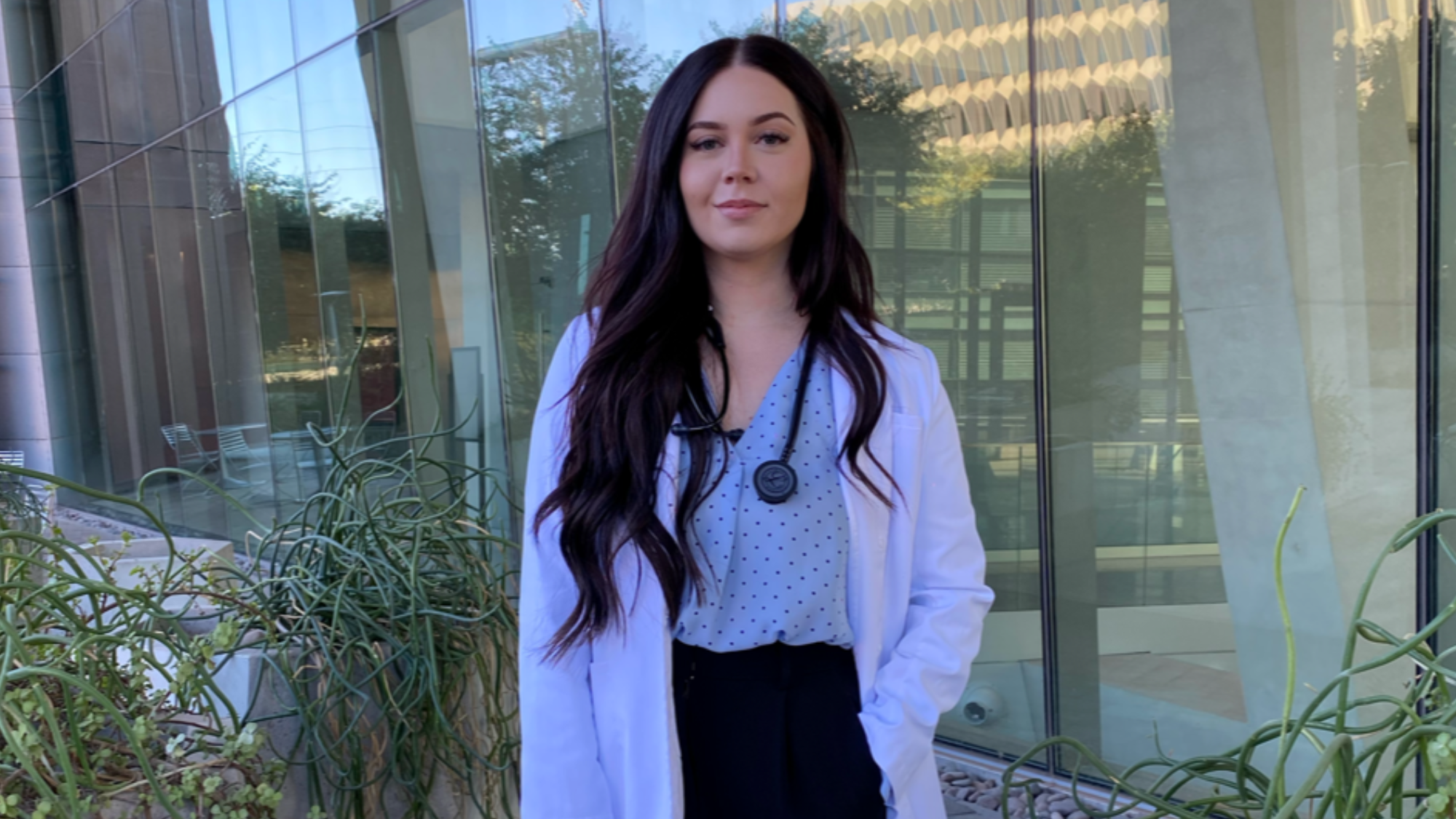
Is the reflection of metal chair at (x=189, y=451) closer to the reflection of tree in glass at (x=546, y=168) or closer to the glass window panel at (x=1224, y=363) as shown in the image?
the reflection of tree in glass at (x=546, y=168)

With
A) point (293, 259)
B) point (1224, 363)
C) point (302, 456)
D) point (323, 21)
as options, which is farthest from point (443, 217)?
point (1224, 363)

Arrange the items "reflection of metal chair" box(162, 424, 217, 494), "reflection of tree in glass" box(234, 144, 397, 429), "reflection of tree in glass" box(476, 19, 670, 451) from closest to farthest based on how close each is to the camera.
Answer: "reflection of tree in glass" box(476, 19, 670, 451) → "reflection of tree in glass" box(234, 144, 397, 429) → "reflection of metal chair" box(162, 424, 217, 494)

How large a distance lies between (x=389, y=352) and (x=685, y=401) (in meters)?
→ 5.39

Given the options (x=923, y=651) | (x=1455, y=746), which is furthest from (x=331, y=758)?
(x=1455, y=746)

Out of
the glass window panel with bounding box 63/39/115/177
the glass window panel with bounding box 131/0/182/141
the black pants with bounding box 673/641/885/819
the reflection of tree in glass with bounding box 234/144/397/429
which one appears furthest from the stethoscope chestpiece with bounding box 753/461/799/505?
the glass window panel with bounding box 63/39/115/177

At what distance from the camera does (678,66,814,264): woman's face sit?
1387 mm

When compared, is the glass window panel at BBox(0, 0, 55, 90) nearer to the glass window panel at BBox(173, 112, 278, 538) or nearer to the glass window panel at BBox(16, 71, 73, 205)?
the glass window panel at BBox(16, 71, 73, 205)

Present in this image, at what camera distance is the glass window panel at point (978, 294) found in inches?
151

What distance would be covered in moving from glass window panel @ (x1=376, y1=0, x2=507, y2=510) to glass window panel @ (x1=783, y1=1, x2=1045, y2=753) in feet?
8.45

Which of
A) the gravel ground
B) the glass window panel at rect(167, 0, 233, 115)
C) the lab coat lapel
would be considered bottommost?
the gravel ground

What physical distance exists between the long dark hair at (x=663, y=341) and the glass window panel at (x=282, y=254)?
20.4 ft

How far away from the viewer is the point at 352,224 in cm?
651

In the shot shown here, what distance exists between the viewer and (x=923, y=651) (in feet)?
4.53

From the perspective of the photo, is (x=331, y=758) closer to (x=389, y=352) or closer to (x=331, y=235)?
Result: (x=389, y=352)
